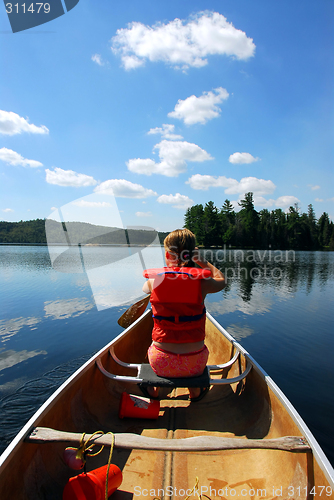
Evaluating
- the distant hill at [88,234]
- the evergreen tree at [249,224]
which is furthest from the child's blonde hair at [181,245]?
the evergreen tree at [249,224]

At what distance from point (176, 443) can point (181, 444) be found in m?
0.04

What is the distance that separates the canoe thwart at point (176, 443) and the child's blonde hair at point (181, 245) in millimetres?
1598

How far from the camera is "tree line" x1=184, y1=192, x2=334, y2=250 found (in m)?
84.2

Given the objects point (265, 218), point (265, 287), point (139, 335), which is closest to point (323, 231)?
point (265, 218)

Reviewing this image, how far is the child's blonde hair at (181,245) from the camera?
2.83 metres

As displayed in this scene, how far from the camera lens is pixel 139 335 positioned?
554 centimetres

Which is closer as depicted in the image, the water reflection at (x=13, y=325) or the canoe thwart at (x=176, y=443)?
the canoe thwart at (x=176, y=443)

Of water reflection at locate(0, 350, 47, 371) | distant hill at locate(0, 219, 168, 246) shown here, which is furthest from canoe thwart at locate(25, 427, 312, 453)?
water reflection at locate(0, 350, 47, 371)

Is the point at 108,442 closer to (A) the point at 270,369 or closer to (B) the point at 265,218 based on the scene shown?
(A) the point at 270,369

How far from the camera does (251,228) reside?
278 ft

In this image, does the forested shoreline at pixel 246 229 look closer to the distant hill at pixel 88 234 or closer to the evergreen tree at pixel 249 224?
the evergreen tree at pixel 249 224

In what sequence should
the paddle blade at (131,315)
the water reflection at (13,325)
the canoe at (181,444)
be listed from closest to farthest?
the canoe at (181,444) → the paddle blade at (131,315) → the water reflection at (13,325)

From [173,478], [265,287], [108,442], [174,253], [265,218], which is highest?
[265,218]

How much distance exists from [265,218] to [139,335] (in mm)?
96222
